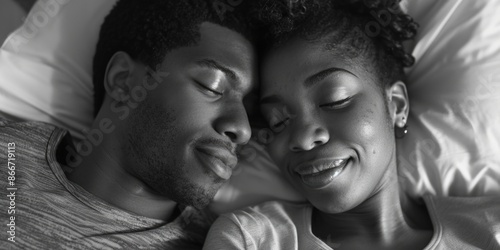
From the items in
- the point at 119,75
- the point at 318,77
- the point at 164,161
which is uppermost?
the point at 318,77

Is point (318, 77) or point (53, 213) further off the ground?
point (318, 77)

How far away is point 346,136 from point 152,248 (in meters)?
0.55

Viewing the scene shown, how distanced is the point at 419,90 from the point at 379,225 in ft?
1.42

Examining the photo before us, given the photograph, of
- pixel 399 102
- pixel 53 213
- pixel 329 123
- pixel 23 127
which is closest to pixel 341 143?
pixel 329 123

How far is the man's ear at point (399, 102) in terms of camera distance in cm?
135

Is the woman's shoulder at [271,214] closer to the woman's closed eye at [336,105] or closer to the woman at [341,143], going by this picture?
the woman at [341,143]

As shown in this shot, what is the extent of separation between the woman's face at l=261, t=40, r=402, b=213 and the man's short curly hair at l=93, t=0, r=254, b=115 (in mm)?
188

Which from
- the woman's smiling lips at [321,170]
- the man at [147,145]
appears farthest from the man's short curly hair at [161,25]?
the woman's smiling lips at [321,170]

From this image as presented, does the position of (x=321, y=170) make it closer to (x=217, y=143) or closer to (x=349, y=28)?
(x=217, y=143)

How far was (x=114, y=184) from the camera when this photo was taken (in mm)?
1284

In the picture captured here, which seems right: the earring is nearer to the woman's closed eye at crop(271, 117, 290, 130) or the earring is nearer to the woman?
the woman

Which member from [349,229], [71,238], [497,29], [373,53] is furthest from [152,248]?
[497,29]

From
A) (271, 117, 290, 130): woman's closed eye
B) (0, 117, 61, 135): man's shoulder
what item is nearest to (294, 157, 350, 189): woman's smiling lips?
(271, 117, 290, 130): woman's closed eye

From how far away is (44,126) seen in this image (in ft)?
4.43
